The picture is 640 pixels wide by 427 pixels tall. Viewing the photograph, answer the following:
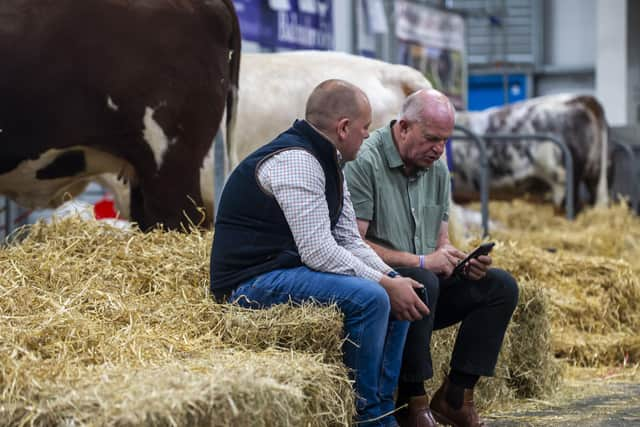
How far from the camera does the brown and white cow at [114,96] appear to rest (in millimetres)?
5656

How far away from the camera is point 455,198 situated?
48.3 feet

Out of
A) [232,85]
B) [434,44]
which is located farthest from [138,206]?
[434,44]

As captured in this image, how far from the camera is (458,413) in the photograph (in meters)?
4.43

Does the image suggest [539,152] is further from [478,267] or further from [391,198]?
[478,267]

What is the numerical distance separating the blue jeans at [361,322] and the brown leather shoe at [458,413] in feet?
1.72

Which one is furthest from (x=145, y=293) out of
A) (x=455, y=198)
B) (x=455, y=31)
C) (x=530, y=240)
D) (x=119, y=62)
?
(x=455, y=198)

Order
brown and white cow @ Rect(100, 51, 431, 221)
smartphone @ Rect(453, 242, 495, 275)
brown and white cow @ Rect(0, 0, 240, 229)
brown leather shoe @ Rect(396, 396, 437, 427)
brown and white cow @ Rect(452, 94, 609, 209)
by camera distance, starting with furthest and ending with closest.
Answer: brown and white cow @ Rect(452, 94, 609, 209) < brown and white cow @ Rect(100, 51, 431, 221) < brown and white cow @ Rect(0, 0, 240, 229) < smartphone @ Rect(453, 242, 495, 275) < brown leather shoe @ Rect(396, 396, 437, 427)

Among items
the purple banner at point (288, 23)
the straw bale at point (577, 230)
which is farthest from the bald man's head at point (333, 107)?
the purple banner at point (288, 23)

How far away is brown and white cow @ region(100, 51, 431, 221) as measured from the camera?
7574 mm

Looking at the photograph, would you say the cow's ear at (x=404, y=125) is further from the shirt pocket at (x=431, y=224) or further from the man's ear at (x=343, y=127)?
the man's ear at (x=343, y=127)

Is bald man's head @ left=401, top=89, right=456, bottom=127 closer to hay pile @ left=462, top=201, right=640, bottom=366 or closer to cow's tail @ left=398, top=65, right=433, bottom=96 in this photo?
hay pile @ left=462, top=201, right=640, bottom=366

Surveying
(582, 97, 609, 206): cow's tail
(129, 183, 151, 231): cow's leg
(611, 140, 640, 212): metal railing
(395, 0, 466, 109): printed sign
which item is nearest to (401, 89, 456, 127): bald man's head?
(129, 183, 151, 231): cow's leg

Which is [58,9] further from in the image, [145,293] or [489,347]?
[489,347]

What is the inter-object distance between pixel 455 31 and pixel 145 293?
32.0 ft
